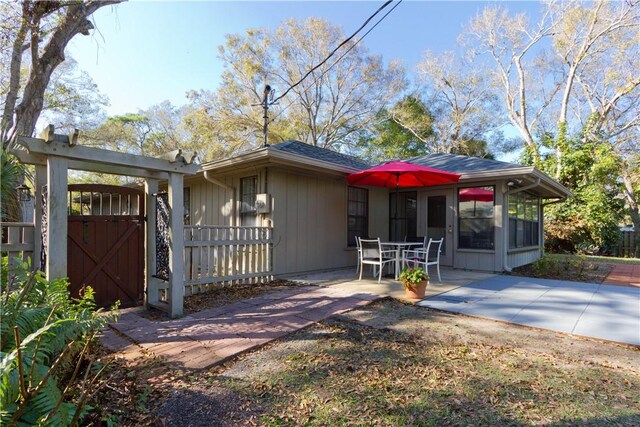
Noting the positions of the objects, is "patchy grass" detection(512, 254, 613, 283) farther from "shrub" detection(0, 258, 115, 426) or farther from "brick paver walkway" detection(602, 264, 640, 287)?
"shrub" detection(0, 258, 115, 426)

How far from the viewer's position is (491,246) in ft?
23.8

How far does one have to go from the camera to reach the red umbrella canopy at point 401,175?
5.93m

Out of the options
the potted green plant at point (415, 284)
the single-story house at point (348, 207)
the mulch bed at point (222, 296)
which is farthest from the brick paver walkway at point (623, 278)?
the mulch bed at point (222, 296)

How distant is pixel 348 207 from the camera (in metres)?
7.84

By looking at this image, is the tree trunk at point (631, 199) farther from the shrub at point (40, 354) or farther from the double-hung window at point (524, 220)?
the shrub at point (40, 354)

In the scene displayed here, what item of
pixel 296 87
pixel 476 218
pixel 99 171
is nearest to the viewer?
pixel 99 171

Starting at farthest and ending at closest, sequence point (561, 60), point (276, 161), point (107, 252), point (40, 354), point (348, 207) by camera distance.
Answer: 1. point (561, 60)
2. point (348, 207)
3. point (276, 161)
4. point (107, 252)
5. point (40, 354)

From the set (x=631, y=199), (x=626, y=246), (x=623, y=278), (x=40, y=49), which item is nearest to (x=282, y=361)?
(x=623, y=278)

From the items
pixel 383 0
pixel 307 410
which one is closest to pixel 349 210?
pixel 383 0

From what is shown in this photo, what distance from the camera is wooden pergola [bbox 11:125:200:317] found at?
3.10 metres

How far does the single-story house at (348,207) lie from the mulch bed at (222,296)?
0.60 m

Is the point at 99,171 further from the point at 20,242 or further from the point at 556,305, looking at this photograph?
the point at 556,305

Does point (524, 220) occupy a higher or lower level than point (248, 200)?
lower

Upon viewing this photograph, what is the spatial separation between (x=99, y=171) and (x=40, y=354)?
281 centimetres
